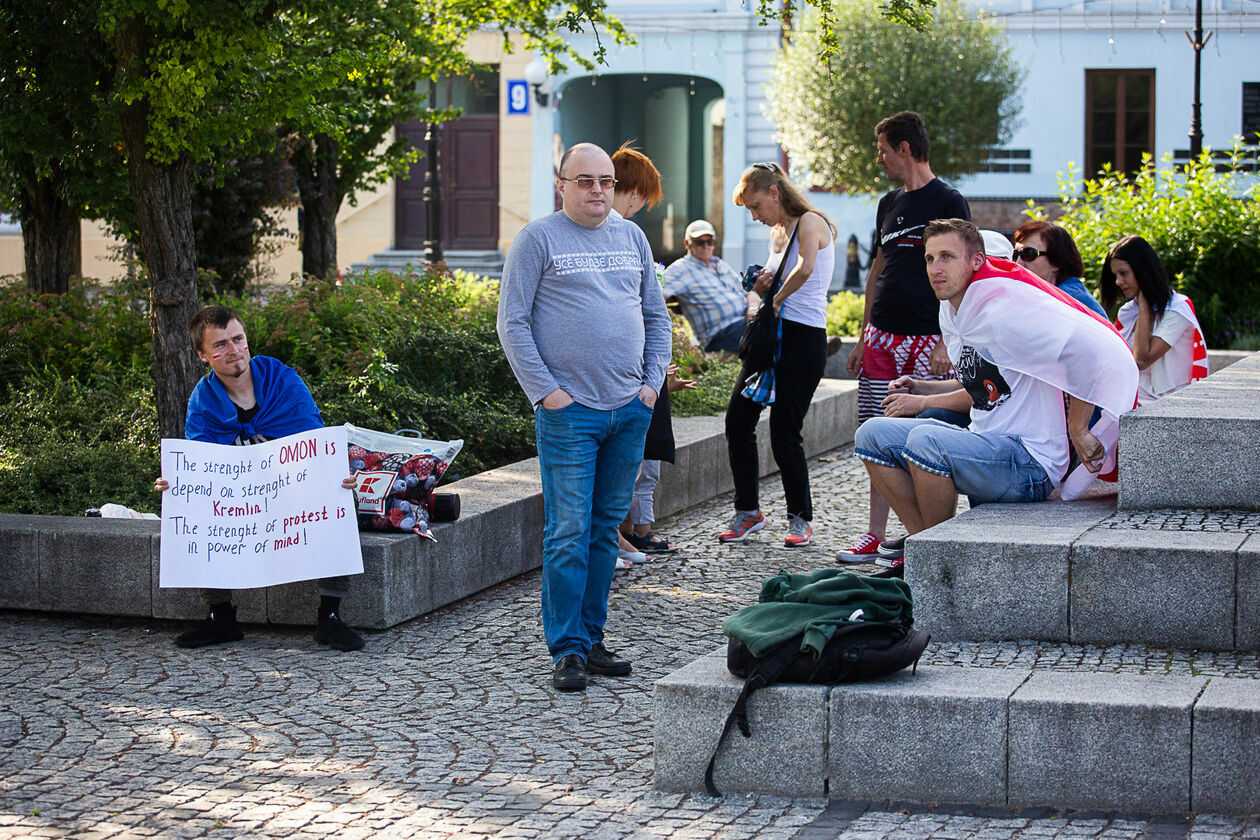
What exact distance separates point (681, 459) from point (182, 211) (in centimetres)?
315

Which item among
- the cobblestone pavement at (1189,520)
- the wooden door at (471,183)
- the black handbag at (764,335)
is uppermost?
the wooden door at (471,183)

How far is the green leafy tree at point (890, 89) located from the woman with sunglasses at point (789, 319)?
60.4 feet

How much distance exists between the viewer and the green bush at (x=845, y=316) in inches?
645

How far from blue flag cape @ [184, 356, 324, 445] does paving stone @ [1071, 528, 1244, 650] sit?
3.09 meters

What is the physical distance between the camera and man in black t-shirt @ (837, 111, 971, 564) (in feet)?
23.1

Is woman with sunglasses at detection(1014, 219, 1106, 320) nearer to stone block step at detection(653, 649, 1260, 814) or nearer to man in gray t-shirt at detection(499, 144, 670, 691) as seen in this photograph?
man in gray t-shirt at detection(499, 144, 670, 691)

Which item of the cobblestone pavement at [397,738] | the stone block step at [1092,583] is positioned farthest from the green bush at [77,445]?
the stone block step at [1092,583]

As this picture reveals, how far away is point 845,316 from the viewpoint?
1678cm

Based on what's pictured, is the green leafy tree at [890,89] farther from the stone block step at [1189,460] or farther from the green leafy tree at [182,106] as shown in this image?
the stone block step at [1189,460]

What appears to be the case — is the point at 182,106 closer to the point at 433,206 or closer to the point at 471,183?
the point at 433,206

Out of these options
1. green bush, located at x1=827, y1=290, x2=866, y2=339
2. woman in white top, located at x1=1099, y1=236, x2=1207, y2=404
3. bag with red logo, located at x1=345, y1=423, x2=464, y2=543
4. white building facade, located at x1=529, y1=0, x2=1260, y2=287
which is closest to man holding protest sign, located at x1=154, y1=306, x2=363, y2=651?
bag with red logo, located at x1=345, y1=423, x2=464, y2=543

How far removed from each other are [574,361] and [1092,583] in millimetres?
1910

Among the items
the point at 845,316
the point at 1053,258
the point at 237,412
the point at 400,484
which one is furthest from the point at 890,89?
the point at 237,412

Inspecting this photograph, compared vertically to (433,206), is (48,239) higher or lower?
lower
